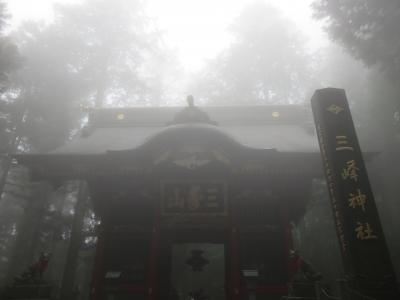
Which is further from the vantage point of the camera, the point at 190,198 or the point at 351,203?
the point at 190,198

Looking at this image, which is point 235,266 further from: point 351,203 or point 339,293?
point 351,203

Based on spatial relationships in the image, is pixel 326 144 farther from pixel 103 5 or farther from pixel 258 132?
pixel 103 5

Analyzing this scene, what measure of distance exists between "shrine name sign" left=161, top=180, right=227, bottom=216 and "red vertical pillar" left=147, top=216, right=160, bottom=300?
496 mm

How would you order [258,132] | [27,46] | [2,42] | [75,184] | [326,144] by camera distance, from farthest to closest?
[27,46]
[75,184]
[2,42]
[258,132]
[326,144]

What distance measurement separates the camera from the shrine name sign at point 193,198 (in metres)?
8.59

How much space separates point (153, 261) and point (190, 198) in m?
1.84

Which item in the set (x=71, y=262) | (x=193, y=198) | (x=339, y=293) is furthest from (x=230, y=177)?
(x=71, y=262)

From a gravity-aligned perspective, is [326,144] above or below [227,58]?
below

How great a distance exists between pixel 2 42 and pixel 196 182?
10.7 m

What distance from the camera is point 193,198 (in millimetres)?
8688

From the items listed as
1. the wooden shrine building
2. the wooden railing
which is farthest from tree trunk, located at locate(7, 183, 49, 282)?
the wooden railing

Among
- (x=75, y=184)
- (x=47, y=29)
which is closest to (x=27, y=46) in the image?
(x=47, y=29)

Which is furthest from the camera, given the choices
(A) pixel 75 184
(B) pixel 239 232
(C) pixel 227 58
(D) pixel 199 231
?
(C) pixel 227 58

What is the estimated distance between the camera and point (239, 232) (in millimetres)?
8695
